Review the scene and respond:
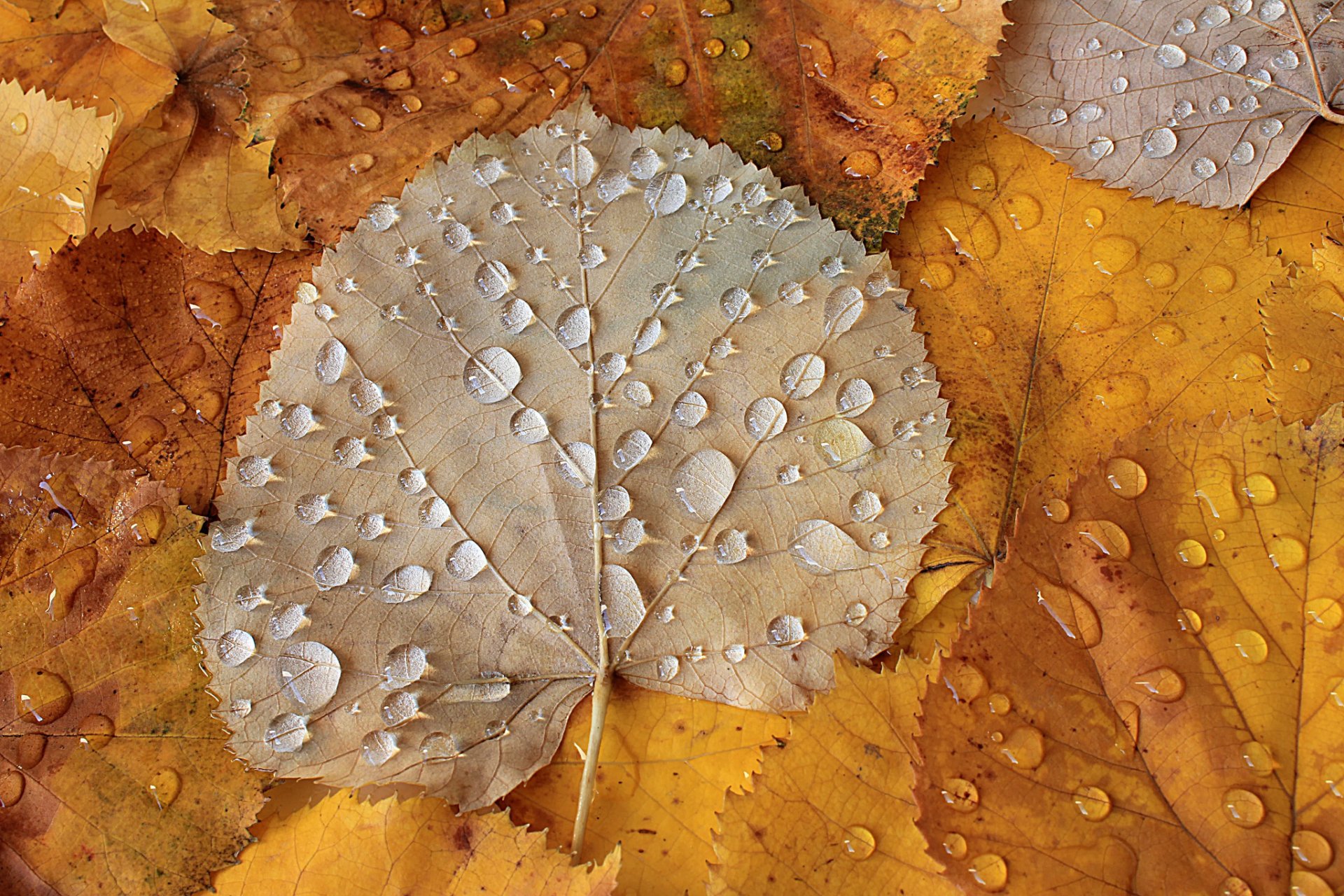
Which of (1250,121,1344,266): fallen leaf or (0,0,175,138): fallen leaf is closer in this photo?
(1250,121,1344,266): fallen leaf

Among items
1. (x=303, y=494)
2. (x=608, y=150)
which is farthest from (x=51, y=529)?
(x=608, y=150)

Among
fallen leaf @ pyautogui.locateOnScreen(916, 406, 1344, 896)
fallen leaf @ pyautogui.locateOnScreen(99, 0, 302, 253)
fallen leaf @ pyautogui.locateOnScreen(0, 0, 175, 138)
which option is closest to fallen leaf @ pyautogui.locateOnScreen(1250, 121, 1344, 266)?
fallen leaf @ pyautogui.locateOnScreen(916, 406, 1344, 896)

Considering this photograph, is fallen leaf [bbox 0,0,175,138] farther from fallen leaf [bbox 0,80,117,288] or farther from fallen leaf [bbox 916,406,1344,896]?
fallen leaf [bbox 916,406,1344,896]

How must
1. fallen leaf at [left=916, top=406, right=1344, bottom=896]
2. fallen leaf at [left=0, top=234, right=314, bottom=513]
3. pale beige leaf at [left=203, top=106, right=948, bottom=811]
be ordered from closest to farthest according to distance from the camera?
fallen leaf at [left=916, top=406, right=1344, bottom=896] → pale beige leaf at [left=203, top=106, right=948, bottom=811] → fallen leaf at [left=0, top=234, right=314, bottom=513]

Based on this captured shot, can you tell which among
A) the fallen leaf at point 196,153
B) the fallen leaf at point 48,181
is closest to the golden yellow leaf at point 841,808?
the fallen leaf at point 196,153

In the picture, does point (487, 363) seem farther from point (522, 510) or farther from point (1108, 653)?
point (1108, 653)

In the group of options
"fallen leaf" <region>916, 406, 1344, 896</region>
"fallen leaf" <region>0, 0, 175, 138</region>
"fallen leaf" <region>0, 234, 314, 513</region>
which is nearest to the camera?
"fallen leaf" <region>916, 406, 1344, 896</region>

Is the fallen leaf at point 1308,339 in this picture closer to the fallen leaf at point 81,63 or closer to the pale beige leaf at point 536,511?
the pale beige leaf at point 536,511

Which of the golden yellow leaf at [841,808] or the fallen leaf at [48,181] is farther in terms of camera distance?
the fallen leaf at [48,181]
